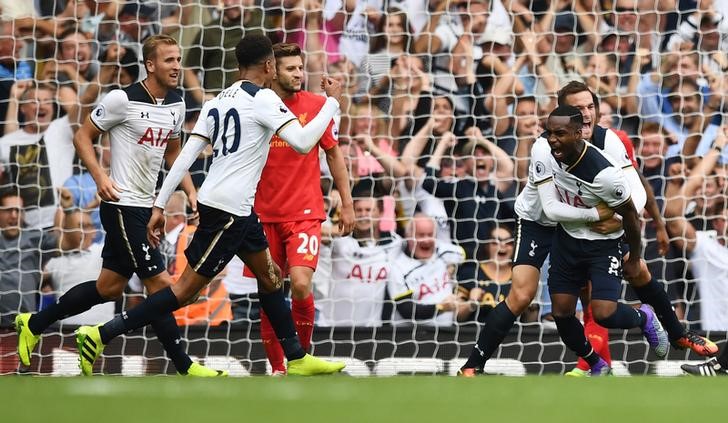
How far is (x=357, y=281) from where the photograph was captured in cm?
952

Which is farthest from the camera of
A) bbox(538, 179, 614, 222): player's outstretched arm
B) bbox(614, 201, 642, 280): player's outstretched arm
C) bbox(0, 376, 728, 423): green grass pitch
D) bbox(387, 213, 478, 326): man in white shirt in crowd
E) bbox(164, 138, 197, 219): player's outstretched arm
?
bbox(387, 213, 478, 326): man in white shirt in crowd

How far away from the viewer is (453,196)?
9680 millimetres

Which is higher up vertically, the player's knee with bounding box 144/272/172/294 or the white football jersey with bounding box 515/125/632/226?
the white football jersey with bounding box 515/125/632/226

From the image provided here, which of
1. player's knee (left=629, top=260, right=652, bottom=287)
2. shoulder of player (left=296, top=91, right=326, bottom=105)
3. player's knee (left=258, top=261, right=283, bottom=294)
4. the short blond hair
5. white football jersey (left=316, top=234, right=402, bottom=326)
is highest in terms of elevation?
the short blond hair

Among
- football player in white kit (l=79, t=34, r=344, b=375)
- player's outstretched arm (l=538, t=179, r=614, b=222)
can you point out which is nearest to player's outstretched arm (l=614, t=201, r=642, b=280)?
player's outstretched arm (l=538, t=179, r=614, b=222)

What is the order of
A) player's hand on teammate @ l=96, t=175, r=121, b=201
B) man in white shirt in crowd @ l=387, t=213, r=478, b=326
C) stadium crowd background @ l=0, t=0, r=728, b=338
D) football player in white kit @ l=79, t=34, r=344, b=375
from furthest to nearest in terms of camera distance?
stadium crowd background @ l=0, t=0, r=728, b=338 → man in white shirt in crowd @ l=387, t=213, r=478, b=326 → player's hand on teammate @ l=96, t=175, r=121, b=201 → football player in white kit @ l=79, t=34, r=344, b=375

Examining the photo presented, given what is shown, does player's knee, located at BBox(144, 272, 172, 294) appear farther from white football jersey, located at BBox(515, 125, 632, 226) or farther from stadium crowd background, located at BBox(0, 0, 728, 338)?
white football jersey, located at BBox(515, 125, 632, 226)

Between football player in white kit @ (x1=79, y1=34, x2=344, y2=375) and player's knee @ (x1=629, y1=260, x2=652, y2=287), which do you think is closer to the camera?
football player in white kit @ (x1=79, y1=34, x2=344, y2=375)

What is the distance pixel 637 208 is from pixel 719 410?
7.81 feet

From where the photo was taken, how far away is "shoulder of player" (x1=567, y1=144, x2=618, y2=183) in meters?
6.59

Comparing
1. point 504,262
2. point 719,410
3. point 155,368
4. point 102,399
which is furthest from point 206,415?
point 504,262

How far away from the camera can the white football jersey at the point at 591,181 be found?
21.6 ft

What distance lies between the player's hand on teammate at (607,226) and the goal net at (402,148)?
91.0 inches

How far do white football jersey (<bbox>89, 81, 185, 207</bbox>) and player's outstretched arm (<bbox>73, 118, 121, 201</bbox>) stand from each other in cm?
5
